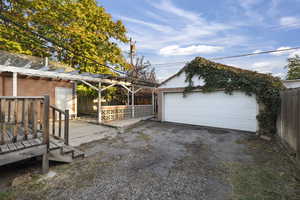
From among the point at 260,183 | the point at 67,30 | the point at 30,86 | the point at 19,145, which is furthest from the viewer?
the point at 67,30

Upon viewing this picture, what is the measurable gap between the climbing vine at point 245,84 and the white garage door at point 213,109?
0.33 meters

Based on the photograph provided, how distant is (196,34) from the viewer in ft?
34.7

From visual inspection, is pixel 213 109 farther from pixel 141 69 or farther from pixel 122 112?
pixel 141 69

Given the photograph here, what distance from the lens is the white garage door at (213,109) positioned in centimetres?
642

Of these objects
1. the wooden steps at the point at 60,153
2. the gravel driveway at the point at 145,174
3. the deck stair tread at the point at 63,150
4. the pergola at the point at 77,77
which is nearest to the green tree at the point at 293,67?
the pergola at the point at 77,77

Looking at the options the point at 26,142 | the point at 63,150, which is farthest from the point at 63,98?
the point at 26,142

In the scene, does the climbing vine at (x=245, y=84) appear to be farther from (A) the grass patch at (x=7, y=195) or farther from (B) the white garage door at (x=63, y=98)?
(A) the grass patch at (x=7, y=195)

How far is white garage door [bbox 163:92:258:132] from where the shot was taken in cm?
642

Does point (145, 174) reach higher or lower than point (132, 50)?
lower

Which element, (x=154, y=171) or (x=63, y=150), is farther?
(x=63, y=150)

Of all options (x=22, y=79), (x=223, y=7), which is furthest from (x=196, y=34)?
(x=22, y=79)

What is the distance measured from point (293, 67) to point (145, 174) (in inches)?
1050

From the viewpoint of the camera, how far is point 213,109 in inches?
288

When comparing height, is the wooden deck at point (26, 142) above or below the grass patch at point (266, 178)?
above
